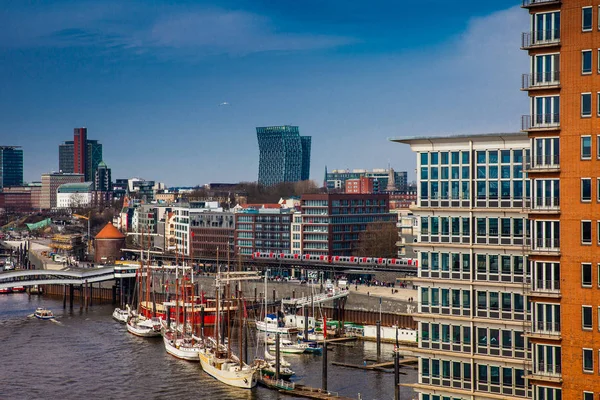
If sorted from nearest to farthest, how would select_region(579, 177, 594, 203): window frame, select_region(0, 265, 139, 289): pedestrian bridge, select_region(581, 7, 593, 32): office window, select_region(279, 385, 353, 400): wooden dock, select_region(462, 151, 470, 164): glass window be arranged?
select_region(579, 177, 594, 203): window frame
select_region(581, 7, 593, 32): office window
select_region(462, 151, 470, 164): glass window
select_region(279, 385, 353, 400): wooden dock
select_region(0, 265, 139, 289): pedestrian bridge

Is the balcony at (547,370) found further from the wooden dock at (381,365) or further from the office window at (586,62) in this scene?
the wooden dock at (381,365)

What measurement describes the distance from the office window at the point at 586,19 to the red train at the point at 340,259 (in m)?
84.5

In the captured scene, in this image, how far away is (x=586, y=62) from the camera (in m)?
27.8

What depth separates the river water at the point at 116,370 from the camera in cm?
6819

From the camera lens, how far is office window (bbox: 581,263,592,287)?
27484mm

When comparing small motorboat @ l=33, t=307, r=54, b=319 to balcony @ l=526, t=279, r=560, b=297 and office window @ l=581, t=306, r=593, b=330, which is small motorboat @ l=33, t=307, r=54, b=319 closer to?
balcony @ l=526, t=279, r=560, b=297

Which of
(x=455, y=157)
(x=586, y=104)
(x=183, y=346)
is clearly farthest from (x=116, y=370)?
(x=586, y=104)

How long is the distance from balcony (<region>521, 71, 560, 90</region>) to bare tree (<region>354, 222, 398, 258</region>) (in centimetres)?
11772

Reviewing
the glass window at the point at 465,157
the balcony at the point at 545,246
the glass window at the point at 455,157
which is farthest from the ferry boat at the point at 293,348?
the balcony at the point at 545,246

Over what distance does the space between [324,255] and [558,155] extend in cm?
11657

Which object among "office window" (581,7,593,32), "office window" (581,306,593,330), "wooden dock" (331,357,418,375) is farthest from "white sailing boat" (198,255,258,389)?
"office window" (581,7,593,32)

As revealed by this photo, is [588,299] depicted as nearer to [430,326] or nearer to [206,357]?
[430,326]

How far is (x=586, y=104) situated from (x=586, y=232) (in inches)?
144

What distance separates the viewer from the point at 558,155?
2827cm
